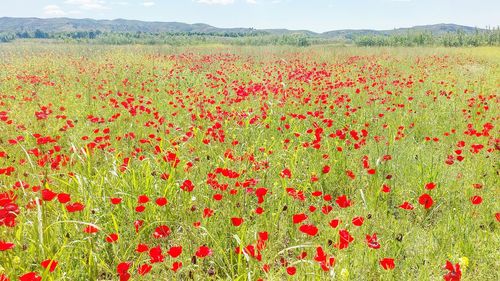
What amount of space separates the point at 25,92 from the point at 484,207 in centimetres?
847

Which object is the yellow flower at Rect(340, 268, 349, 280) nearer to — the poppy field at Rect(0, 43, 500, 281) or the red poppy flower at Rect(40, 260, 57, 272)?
the poppy field at Rect(0, 43, 500, 281)

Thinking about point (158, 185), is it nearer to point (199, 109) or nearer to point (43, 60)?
point (199, 109)

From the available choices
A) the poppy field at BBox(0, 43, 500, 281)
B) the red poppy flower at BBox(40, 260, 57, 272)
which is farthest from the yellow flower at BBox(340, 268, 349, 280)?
the red poppy flower at BBox(40, 260, 57, 272)

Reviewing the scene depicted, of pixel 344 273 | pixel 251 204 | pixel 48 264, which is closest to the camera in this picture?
pixel 48 264

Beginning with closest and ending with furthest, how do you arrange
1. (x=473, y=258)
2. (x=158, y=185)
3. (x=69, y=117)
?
(x=473, y=258) < (x=158, y=185) < (x=69, y=117)

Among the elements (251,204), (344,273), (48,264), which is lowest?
(251,204)

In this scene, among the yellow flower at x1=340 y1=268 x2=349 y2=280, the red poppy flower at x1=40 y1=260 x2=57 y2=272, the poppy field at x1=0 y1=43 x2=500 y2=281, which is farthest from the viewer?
the poppy field at x1=0 y1=43 x2=500 y2=281

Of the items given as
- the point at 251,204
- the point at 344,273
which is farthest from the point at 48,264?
the point at 251,204

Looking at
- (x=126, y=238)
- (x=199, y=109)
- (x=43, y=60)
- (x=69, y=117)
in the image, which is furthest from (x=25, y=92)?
(x=126, y=238)

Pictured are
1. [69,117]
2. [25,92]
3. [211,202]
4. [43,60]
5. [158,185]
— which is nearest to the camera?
[211,202]

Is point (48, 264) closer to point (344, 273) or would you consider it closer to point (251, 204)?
point (344, 273)

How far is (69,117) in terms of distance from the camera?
6082 millimetres

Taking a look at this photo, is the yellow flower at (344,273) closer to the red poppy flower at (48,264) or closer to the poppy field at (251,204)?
the poppy field at (251,204)

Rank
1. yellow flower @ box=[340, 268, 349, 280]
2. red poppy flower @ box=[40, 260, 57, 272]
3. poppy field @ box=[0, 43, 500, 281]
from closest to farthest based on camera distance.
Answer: red poppy flower @ box=[40, 260, 57, 272] < yellow flower @ box=[340, 268, 349, 280] < poppy field @ box=[0, 43, 500, 281]
